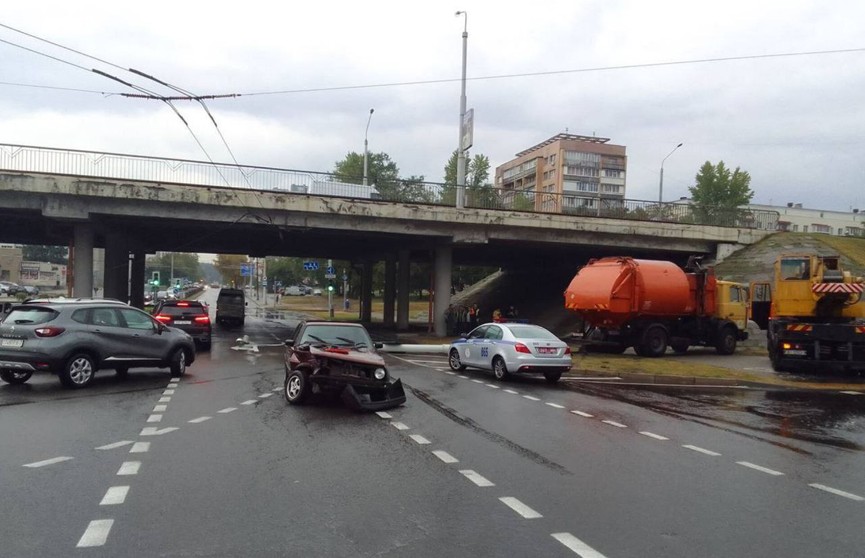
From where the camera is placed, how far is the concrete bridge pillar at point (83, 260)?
2944cm

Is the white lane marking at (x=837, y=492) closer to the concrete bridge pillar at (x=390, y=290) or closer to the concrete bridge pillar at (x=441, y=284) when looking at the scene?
the concrete bridge pillar at (x=441, y=284)

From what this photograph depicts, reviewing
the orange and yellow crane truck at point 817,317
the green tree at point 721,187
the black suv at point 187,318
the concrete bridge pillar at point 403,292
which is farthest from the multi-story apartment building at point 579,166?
the black suv at point 187,318

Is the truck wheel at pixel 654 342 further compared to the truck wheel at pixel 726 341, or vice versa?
the truck wheel at pixel 726 341

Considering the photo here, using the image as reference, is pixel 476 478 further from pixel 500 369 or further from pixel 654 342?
pixel 654 342

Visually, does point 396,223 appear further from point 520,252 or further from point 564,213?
point 520,252

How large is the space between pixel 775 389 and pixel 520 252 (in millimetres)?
26799

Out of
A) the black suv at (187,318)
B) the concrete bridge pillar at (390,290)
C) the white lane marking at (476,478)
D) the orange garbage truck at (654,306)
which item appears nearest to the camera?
the white lane marking at (476,478)

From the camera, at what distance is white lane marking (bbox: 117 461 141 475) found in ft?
23.0

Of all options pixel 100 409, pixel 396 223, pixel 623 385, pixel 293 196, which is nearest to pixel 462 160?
pixel 396 223

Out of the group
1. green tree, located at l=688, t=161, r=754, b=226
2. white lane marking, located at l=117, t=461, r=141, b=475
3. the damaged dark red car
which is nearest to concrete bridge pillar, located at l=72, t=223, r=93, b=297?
the damaged dark red car

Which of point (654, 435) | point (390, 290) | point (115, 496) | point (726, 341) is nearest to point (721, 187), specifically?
point (390, 290)

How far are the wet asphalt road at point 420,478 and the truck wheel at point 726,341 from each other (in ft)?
41.3

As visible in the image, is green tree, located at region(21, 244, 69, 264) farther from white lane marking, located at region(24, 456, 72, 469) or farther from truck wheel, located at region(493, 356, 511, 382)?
white lane marking, located at region(24, 456, 72, 469)

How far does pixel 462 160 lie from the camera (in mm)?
30359
